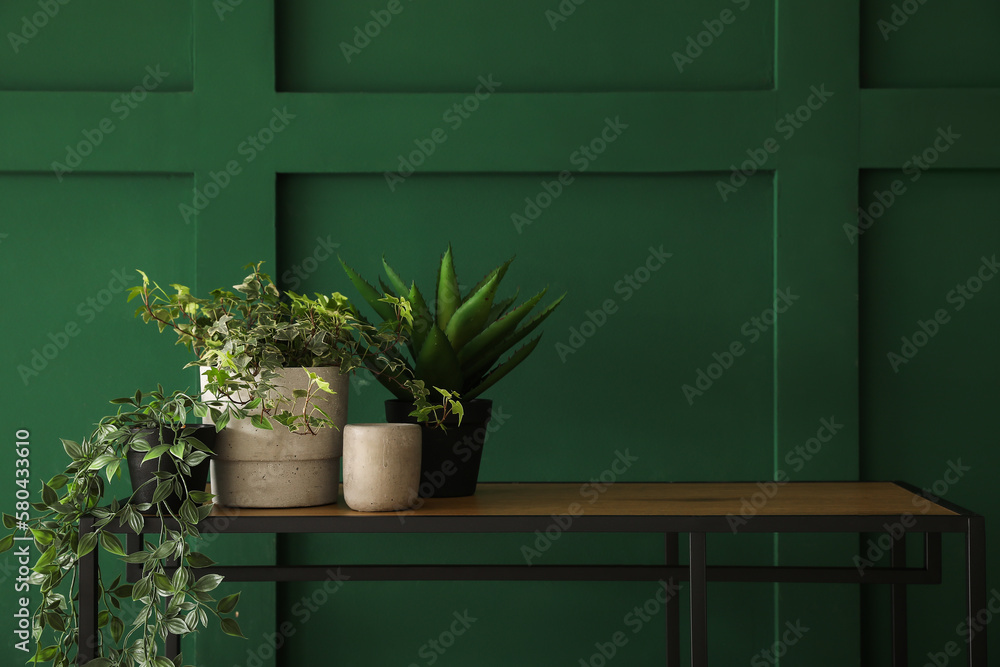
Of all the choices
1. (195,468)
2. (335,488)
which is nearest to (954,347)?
(335,488)

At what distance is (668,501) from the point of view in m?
1.30

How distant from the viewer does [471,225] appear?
1.80 meters

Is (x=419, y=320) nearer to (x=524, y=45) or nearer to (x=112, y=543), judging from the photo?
(x=112, y=543)

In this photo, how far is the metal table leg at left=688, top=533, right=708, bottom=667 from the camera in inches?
→ 45.3

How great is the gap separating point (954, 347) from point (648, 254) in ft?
2.30
